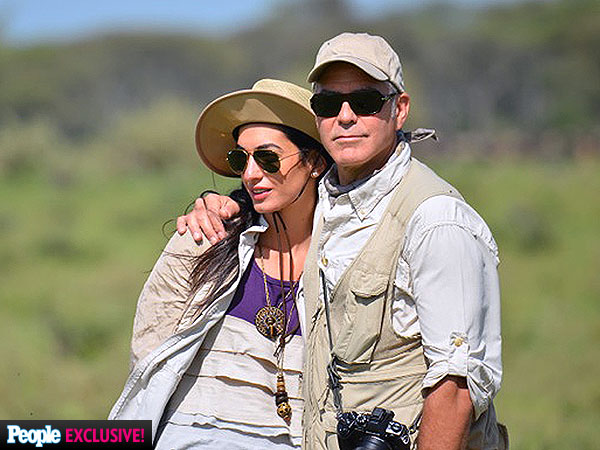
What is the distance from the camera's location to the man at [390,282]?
9.02 feet

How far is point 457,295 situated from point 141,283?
8996 millimetres

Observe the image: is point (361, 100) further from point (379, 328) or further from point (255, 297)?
point (255, 297)

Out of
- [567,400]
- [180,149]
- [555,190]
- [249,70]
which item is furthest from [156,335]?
[249,70]

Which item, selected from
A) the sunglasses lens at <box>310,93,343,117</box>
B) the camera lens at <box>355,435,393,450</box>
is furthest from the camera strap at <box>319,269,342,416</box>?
the sunglasses lens at <box>310,93,343,117</box>

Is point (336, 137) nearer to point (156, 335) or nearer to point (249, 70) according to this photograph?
point (156, 335)

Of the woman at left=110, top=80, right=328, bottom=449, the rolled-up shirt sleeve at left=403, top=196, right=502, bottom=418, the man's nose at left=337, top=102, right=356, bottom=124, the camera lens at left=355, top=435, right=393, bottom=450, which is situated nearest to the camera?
the rolled-up shirt sleeve at left=403, top=196, right=502, bottom=418

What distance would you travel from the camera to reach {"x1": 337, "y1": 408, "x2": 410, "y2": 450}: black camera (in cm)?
289

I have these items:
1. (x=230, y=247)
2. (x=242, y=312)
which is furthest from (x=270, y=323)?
(x=230, y=247)

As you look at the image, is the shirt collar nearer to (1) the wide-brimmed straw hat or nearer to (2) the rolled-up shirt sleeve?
(2) the rolled-up shirt sleeve

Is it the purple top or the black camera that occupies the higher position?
the purple top

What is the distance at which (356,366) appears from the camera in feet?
9.86

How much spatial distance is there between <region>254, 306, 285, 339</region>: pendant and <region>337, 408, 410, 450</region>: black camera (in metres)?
0.70

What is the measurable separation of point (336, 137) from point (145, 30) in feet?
148

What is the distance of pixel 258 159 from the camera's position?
3645mm
